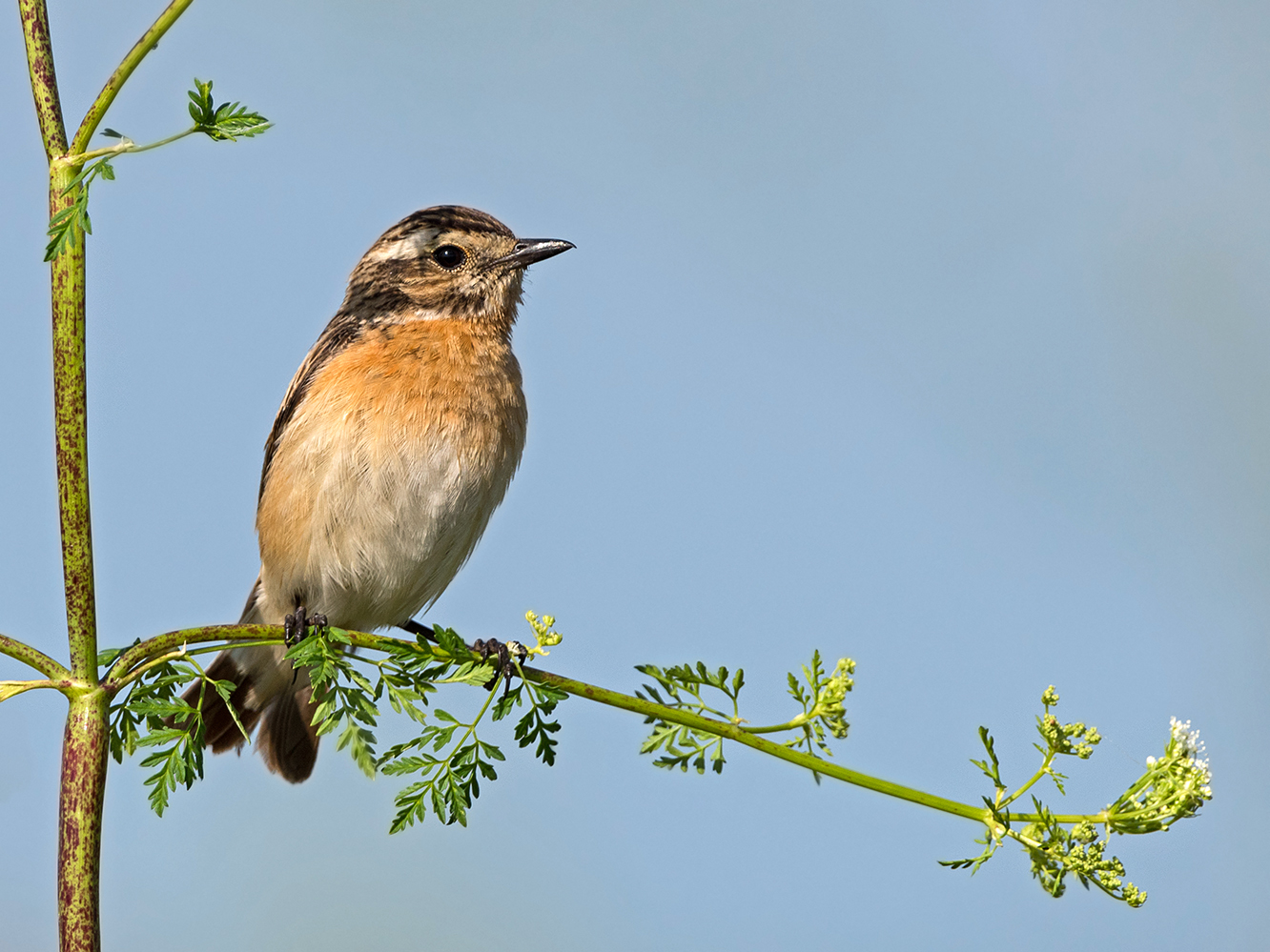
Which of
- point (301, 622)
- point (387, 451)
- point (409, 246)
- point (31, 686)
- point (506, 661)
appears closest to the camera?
point (31, 686)

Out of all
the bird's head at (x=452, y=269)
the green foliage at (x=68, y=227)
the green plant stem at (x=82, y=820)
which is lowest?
the green plant stem at (x=82, y=820)

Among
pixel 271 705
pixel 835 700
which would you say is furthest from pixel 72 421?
pixel 271 705

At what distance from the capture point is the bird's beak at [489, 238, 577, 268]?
17.5 feet

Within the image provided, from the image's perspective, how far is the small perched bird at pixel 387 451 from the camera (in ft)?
15.5

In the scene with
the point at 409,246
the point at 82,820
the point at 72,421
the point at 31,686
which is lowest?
the point at 82,820

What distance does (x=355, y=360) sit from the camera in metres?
4.91

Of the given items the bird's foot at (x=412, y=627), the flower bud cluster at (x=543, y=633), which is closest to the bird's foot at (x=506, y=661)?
the flower bud cluster at (x=543, y=633)

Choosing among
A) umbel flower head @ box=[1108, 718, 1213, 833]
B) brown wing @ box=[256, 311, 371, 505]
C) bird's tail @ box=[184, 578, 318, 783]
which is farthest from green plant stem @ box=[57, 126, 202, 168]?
bird's tail @ box=[184, 578, 318, 783]

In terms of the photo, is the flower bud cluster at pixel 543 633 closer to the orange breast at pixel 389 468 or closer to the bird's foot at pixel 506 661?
the bird's foot at pixel 506 661

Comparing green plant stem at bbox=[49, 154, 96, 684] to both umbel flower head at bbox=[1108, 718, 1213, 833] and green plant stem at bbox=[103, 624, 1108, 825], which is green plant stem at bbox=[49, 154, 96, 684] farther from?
umbel flower head at bbox=[1108, 718, 1213, 833]

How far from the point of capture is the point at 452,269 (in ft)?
17.6

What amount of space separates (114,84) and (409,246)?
127 inches

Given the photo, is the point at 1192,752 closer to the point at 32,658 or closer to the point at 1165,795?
the point at 1165,795

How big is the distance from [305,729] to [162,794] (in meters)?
2.93
